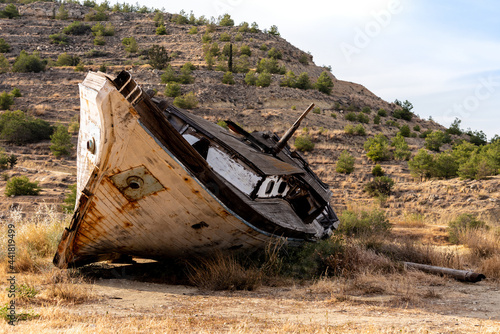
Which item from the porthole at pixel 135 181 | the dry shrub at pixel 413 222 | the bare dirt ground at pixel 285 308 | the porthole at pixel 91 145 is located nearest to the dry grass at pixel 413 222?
the dry shrub at pixel 413 222

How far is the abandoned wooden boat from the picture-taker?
571 cm

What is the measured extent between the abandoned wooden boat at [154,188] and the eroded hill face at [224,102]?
29.6 feet

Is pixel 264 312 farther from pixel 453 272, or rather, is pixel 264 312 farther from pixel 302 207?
pixel 302 207

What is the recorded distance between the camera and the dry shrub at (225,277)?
6.61 metres

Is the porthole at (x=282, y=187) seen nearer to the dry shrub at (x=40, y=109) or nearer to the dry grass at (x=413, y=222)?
the dry grass at (x=413, y=222)

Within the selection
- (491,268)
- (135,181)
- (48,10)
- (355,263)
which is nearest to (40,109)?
(135,181)

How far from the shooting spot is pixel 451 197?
65.6 ft

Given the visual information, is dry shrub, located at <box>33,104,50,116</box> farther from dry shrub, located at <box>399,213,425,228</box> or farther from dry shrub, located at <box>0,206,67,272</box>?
dry shrub, located at <box>399,213,425,228</box>

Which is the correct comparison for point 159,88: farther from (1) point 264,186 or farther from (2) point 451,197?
(1) point 264,186

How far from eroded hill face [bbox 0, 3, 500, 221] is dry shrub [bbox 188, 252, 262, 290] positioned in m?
9.80

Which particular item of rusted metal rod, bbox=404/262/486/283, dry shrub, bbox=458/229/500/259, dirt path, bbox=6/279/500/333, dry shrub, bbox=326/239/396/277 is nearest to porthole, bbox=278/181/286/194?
dry shrub, bbox=326/239/396/277

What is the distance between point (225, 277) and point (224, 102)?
35065 millimetres

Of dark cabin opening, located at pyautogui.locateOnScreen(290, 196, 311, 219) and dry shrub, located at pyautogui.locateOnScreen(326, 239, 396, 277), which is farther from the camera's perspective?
Result: dark cabin opening, located at pyautogui.locateOnScreen(290, 196, 311, 219)

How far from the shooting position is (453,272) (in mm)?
7836
